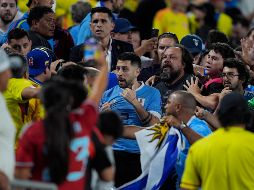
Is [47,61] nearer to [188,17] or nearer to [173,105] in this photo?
[173,105]

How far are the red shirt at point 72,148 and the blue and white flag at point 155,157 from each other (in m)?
3.23

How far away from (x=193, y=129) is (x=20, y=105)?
71.7 inches

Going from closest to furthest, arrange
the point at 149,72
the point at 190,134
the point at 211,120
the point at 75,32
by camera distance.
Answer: the point at 190,134 < the point at 211,120 < the point at 149,72 < the point at 75,32

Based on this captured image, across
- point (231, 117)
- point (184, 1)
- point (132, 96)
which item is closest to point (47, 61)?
point (132, 96)

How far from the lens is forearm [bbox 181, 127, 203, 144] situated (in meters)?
10.9

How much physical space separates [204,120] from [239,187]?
7.71ft

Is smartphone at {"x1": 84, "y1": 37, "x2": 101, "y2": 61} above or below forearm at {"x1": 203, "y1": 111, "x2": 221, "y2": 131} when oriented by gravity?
above

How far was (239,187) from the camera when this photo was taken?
952cm

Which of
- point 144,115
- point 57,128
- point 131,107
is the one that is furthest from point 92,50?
point 131,107

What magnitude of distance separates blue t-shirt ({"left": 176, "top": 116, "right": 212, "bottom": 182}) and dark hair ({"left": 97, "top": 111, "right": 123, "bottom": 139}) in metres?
2.44

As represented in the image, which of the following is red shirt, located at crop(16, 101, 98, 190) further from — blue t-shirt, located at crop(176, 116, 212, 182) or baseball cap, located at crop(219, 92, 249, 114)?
blue t-shirt, located at crop(176, 116, 212, 182)

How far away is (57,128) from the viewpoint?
8141mm

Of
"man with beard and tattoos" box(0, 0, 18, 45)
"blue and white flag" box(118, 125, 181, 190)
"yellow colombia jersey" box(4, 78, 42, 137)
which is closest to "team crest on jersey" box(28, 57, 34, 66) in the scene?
"yellow colombia jersey" box(4, 78, 42, 137)

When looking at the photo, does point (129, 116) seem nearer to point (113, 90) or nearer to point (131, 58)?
point (113, 90)
